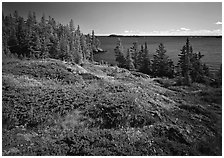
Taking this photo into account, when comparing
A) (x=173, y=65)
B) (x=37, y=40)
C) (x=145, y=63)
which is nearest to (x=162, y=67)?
(x=173, y=65)

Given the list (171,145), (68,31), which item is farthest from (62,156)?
(68,31)

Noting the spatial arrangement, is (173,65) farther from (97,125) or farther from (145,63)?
(97,125)

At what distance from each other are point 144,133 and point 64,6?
1061cm

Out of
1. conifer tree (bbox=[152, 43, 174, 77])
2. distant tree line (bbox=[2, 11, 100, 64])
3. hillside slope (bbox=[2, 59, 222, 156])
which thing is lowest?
hillside slope (bbox=[2, 59, 222, 156])

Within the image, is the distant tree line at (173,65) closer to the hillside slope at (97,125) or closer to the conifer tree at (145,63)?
the conifer tree at (145,63)

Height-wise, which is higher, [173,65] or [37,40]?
[37,40]

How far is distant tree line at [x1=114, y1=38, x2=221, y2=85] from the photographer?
1742 inches

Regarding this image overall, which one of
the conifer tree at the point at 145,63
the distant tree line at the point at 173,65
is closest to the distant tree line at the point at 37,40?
the distant tree line at the point at 173,65

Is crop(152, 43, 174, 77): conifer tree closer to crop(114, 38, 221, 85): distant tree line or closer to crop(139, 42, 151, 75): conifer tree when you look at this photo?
crop(114, 38, 221, 85): distant tree line

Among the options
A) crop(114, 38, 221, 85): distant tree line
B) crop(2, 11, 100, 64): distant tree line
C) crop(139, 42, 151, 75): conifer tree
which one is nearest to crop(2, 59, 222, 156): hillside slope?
crop(114, 38, 221, 85): distant tree line

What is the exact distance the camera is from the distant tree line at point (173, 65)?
1742 inches

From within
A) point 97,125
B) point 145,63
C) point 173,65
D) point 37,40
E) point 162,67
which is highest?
point 37,40

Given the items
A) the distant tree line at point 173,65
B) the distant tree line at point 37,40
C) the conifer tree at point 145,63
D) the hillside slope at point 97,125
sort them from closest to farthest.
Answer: the hillside slope at point 97,125, the distant tree line at point 173,65, the distant tree line at point 37,40, the conifer tree at point 145,63

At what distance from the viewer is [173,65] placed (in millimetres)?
52312
